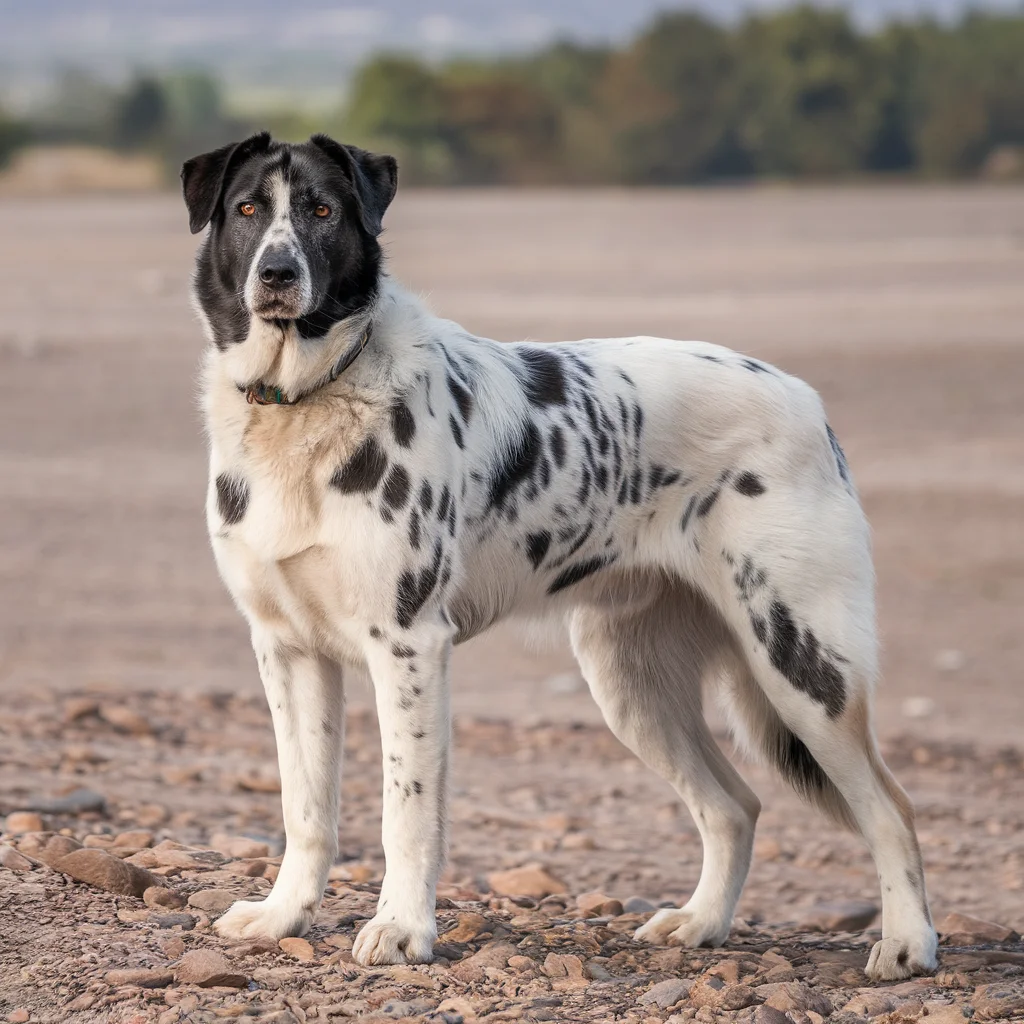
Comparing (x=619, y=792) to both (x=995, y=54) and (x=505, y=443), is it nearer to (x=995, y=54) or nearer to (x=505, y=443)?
(x=505, y=443)

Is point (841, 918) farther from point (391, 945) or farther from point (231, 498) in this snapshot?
point (231, 498)

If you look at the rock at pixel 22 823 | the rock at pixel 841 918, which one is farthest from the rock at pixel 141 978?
the rock at pixel 841 918

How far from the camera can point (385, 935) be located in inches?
202

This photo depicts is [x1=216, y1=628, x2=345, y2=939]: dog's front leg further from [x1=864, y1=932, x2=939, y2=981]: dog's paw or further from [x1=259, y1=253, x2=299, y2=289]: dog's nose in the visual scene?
[x1=864, y1=932, x2=939, y2=981]: dog's paw

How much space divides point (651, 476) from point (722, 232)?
32.2 m

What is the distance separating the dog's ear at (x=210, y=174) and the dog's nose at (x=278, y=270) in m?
0.38

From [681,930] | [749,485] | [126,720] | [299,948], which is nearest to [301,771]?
[299,948]

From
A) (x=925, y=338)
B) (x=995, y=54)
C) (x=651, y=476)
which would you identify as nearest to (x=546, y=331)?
(x=925, y=338)

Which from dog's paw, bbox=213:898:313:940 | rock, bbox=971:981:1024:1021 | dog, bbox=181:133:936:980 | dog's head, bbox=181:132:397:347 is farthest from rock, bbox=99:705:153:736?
rock, bbox=971:981:1024:1021

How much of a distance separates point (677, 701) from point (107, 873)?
6.76ft

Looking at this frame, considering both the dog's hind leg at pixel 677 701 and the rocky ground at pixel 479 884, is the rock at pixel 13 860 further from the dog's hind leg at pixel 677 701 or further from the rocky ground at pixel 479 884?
the dog's hind leg at pixel 677 701

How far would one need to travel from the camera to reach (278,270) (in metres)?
4.95

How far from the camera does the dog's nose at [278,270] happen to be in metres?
4.95

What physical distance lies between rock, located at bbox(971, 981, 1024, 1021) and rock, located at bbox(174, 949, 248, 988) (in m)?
2.13
